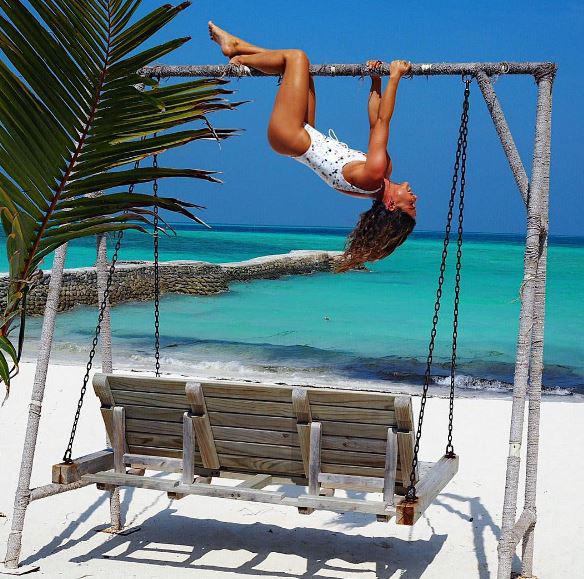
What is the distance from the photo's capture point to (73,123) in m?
3.13

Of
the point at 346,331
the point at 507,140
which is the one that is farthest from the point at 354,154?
the point at 346,331

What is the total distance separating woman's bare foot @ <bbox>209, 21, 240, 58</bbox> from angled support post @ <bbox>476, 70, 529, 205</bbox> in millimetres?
1322

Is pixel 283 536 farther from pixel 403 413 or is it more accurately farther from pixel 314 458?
pixel 403 413

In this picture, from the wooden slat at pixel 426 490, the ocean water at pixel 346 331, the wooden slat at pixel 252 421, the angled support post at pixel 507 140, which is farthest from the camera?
the ocean water at pixel 346 331

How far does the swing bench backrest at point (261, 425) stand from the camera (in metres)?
4.54

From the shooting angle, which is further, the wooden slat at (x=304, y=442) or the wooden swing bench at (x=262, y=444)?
the wooden slat at (x=304, y=442)

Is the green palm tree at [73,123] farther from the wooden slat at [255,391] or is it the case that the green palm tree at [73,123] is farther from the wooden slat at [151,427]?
the wooden slat at [151,427]

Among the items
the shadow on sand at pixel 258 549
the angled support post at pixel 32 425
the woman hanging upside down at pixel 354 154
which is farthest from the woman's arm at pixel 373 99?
the shadow on sand at pixel 258 549

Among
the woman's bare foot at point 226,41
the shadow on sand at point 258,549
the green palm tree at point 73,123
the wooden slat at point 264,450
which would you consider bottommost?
the shadow on sand at point 258,549

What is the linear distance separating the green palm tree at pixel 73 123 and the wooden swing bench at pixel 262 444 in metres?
1.66

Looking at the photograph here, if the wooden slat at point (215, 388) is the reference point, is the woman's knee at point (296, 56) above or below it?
above

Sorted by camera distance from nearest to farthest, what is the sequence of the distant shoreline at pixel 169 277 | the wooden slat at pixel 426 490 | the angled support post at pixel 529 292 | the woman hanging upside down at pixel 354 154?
1. the wooden slat at pixel 426 490
2. the angled support post at pixel 529 292
3. the woman hanging upside down at pixel 354 154
4. the distant shoreline at pixel 169 277

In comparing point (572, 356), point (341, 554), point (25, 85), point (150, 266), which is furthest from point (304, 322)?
point (25, 85)

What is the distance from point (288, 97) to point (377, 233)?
0.79 m
